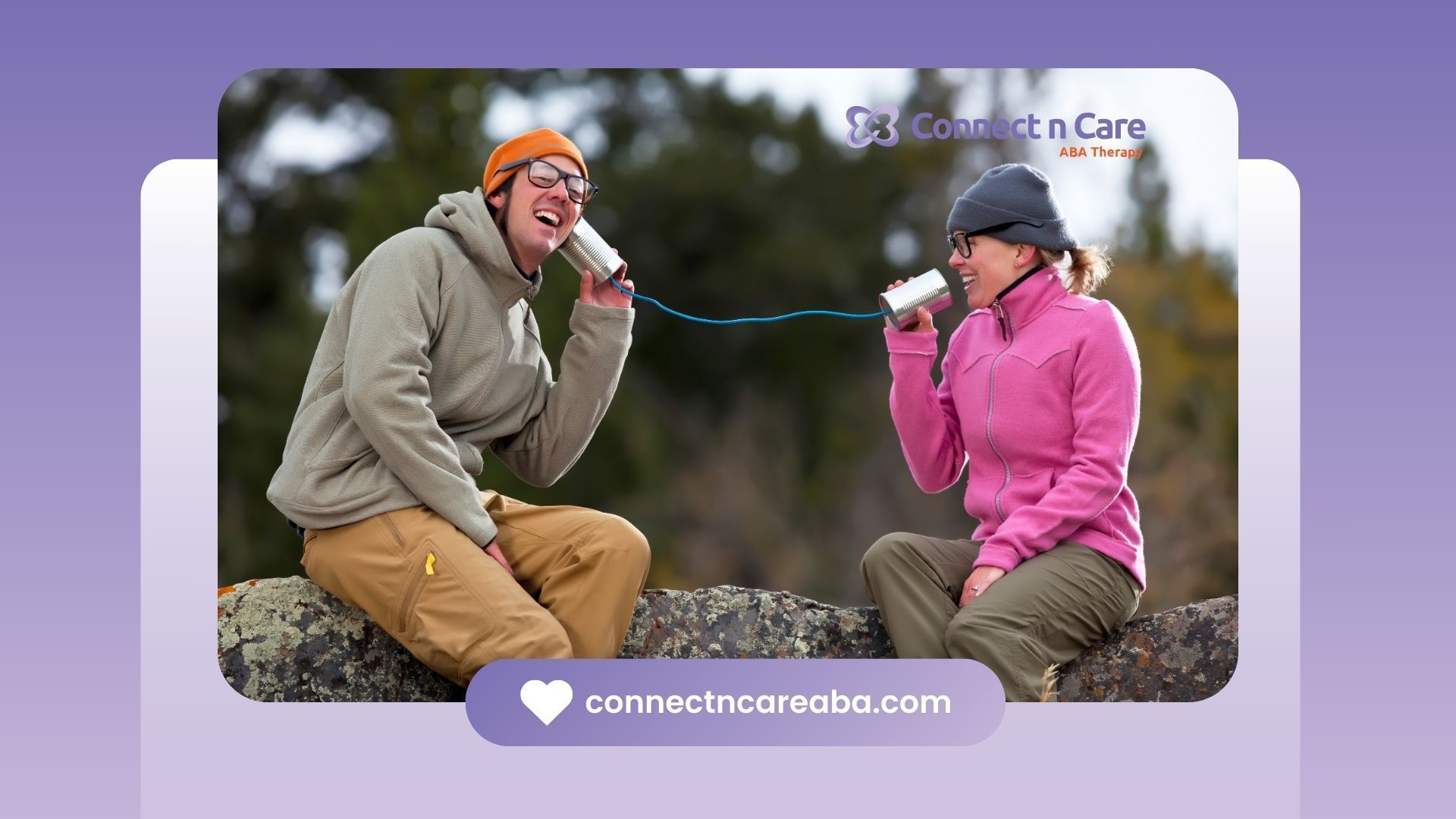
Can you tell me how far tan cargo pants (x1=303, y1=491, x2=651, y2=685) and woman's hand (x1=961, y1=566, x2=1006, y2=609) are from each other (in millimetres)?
704

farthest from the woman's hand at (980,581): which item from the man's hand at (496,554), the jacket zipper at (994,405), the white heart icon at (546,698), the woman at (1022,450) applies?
the man's hand at (496,554)

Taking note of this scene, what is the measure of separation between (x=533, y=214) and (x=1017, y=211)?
1.08 metres

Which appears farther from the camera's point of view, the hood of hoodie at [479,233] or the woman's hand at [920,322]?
the woman's hand at [920,322]

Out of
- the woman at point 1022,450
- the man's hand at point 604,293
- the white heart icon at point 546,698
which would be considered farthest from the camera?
the man's hand at point 604,293

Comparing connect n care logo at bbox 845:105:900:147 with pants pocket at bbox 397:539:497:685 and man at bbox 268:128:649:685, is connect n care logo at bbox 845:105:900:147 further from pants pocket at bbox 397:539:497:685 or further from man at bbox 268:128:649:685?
pants pocket at bbox 397:539:497:685

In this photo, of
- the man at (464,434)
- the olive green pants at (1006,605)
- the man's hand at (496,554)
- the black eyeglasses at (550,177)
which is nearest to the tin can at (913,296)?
the olive green pants at (1006,605)

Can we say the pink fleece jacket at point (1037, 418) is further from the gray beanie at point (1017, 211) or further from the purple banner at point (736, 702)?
the purple banner at point (736, 702)

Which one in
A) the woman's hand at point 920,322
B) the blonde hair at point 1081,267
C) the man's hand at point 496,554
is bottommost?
the man's hand at point 496,554

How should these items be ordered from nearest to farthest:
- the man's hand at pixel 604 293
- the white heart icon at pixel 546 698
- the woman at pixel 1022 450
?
the white heart icon at pixel 546 698 → the woman at pixel 1022 450 → the man's hand at pixel 604 293

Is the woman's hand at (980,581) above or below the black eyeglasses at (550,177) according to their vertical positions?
below

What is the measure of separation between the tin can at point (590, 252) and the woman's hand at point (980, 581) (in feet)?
3.48

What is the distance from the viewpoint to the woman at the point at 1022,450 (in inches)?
131
